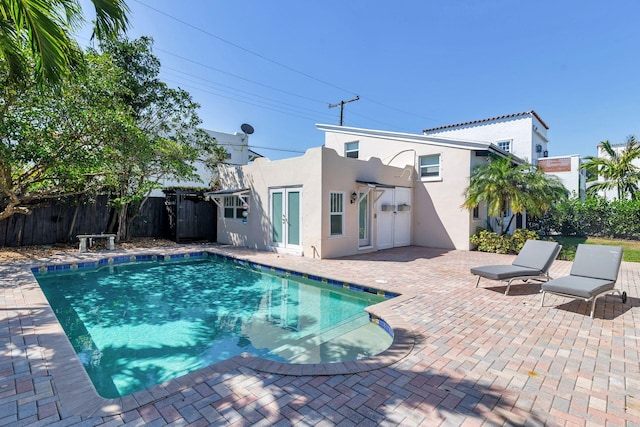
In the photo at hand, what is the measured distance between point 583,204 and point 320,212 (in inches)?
714

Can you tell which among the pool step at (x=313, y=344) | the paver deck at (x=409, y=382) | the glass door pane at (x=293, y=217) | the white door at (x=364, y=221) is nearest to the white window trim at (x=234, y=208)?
the glass door pane at (x=293, y=217)

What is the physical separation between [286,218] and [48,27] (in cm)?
1006

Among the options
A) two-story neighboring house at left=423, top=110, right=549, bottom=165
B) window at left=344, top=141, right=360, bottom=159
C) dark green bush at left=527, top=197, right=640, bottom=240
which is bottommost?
dark green bush at left=527, top=197, right=640, bottom=240

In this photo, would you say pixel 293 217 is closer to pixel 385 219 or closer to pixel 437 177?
pixel 385 219

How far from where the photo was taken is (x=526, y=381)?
3.76 metres

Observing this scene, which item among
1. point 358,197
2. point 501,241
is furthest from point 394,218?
point 501,241

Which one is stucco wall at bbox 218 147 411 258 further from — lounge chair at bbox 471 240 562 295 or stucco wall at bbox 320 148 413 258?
lounge chair at bbox 471 240 562 295

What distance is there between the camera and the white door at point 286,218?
13.4 meters

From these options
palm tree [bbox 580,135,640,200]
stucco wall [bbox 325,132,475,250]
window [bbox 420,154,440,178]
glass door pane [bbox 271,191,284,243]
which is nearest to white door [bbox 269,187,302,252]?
glass door pane [bbox 271,191,284,243]

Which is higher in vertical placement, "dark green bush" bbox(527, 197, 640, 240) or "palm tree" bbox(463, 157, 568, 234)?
"palm tree" bbox(463, 157, 568, 234)

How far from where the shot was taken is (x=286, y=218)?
1391cm

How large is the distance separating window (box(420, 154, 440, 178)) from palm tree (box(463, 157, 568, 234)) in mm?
2383

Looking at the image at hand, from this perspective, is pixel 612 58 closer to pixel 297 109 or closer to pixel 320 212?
pixel 320 212

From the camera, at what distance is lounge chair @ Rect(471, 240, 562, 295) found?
25.1 ft
